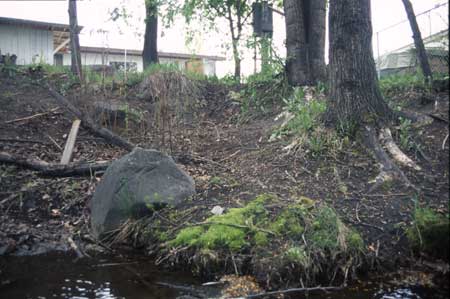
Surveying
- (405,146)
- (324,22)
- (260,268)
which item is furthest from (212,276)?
(324,22)

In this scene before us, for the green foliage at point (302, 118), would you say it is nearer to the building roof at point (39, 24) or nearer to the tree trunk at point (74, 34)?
the tree trunk at point (74, 34)

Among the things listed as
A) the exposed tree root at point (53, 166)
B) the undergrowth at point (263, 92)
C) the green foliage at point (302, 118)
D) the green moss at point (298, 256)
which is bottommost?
the green moss at point (298, 256)

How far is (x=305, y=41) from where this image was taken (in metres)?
9.18

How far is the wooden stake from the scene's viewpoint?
7093mm

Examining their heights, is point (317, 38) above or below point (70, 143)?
above

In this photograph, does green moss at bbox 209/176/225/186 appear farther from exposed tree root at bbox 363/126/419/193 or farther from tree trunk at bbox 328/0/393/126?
exposed tree root at bbox 363/126/419/193

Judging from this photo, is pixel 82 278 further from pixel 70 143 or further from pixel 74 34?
pixel 74 34

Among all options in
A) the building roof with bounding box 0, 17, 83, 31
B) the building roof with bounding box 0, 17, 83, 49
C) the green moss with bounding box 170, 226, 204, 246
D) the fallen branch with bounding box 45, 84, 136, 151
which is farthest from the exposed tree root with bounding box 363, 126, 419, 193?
the building roof with bounding box 0, 17, 83, 31

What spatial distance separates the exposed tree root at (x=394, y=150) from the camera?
390 cm

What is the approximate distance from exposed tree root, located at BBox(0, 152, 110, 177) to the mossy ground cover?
89.2 inches

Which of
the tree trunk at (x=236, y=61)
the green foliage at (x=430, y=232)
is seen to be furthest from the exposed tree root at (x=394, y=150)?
the tree trunk at (x=236, y=61)

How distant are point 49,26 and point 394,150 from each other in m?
10.00

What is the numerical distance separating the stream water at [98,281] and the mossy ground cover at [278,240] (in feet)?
0.89

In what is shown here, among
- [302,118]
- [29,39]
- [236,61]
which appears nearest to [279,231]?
[302,118]
